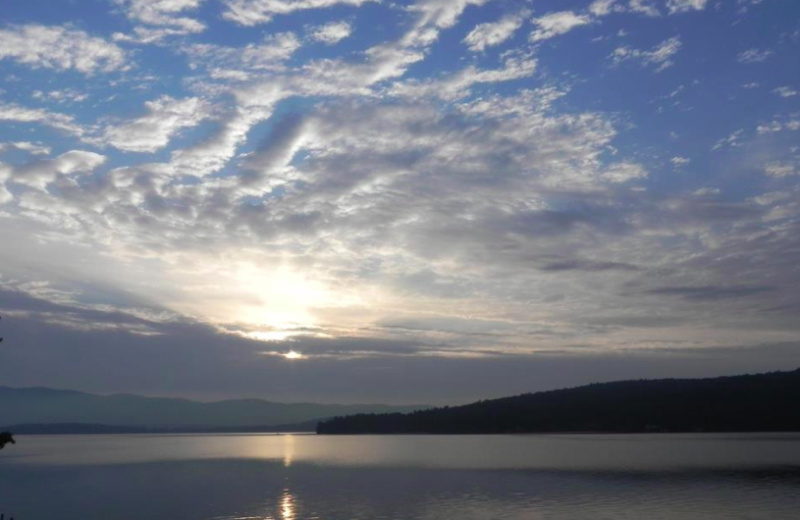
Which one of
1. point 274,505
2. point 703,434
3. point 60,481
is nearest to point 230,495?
point 274,505

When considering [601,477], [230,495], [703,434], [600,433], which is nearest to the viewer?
[230,495]

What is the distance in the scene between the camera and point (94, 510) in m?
52.2

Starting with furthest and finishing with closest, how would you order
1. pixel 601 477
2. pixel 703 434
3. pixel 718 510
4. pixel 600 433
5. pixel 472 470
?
pixel 600 433 < pixel 703 434 < pixel 472 470 < pixel 601 477 < pixel 718 510

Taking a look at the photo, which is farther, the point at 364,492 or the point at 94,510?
the point at 364,492

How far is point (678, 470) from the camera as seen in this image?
78.4 metres

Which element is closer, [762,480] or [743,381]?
[762,480]

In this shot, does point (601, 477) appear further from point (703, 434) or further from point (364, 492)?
point (703, 434)

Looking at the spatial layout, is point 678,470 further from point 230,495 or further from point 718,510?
point 230,495

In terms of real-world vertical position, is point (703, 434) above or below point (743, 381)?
below

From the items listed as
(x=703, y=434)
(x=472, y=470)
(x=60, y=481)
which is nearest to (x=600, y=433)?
(x=703, y=434)

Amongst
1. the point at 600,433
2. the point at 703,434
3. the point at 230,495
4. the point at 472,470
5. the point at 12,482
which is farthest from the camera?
the point at 600,433

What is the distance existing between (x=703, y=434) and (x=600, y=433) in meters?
26.3

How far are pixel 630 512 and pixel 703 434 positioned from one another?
509ft

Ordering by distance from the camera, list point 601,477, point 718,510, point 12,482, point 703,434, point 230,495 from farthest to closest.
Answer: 1. point 703,434
2. point 12,482
3. point 601,477
4. point 230,495
5. point 718,510
